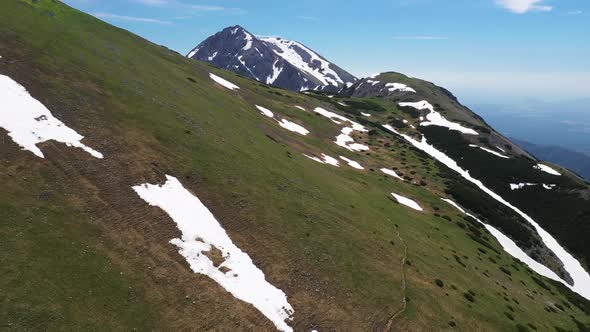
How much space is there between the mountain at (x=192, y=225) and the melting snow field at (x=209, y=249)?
14 centimetres

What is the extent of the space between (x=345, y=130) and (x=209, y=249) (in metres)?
93.5

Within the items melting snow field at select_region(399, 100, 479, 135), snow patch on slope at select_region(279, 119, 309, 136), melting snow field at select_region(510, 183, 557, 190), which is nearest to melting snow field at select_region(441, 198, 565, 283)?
snow patch on slope at select_region(279, 119, 309, 136)

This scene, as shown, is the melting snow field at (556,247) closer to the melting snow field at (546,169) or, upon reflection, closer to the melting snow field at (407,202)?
the melting snow field at (546,169)

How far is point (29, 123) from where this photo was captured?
33.3 meters

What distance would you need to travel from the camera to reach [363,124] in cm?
14125

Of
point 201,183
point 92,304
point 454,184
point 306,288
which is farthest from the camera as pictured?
point 454,184

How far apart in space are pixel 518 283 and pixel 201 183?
53066 millimetres

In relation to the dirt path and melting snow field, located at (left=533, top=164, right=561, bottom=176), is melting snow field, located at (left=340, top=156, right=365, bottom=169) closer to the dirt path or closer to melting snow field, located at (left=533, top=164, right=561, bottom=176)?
the dirt path

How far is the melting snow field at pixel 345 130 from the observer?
339 feet

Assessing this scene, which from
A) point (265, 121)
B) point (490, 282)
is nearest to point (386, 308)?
point (490, 282)

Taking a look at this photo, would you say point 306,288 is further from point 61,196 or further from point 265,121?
point 265,121

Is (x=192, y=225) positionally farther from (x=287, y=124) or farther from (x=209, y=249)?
(x=287, y=124)

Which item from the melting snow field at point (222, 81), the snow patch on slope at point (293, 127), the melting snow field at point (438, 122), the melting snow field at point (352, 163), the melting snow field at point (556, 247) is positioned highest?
the melting snow field at point (438, 122)

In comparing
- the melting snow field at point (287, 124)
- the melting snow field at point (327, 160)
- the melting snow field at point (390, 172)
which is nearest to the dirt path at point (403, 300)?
the melting snow field at point (327, 160)
